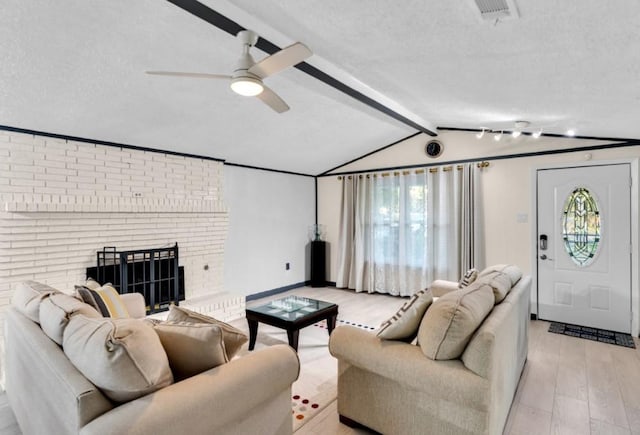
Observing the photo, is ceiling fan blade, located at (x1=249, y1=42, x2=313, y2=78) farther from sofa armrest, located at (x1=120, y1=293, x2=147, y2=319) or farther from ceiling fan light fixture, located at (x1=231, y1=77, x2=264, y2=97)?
sofa armrest, located at (x1=120, y1=293, x2=147, y2=319)

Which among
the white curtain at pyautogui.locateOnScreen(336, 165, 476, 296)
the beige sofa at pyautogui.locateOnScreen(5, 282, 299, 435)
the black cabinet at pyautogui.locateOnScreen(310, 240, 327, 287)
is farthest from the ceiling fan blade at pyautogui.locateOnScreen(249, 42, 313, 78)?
the black cabinet at pyautogui.locateOnScreen(310, 240, 327, 287)

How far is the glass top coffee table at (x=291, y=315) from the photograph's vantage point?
10.3 ft

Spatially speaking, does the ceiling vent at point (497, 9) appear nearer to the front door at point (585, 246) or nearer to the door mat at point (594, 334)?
the front door at point (585, 246)

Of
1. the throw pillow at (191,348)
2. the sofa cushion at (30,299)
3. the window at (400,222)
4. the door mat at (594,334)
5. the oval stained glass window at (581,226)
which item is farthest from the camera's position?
the window at (400,222)

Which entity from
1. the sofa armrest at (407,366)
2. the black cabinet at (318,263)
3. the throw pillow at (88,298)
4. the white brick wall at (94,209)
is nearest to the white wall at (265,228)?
the black cabinet at (318,263)

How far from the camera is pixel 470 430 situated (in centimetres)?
173

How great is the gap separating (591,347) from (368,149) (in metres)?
3.95

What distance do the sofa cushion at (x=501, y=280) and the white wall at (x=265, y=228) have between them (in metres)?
3.60

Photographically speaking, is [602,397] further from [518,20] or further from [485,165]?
[485,165]

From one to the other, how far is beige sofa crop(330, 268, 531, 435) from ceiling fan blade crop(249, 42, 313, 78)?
66.3 inches

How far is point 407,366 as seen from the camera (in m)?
1.87

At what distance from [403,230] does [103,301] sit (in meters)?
4.32

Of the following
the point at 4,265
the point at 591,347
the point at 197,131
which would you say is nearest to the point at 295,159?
the point at 197,131

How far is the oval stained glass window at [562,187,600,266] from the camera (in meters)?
4.04
